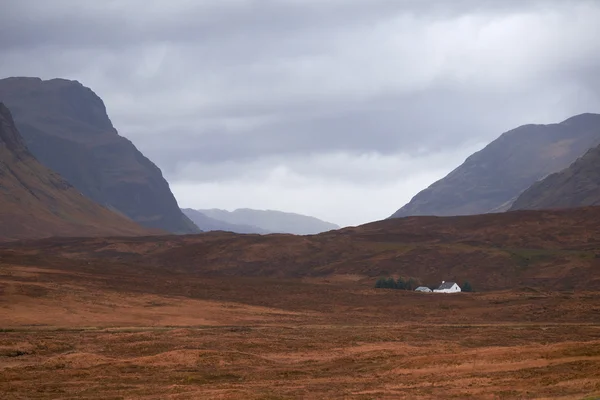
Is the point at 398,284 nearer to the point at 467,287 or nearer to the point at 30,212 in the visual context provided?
the point at 467,287

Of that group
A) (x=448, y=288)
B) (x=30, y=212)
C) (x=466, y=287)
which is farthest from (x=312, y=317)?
(x=30, y=212)

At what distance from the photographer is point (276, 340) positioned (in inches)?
1880

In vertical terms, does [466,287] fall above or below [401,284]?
below

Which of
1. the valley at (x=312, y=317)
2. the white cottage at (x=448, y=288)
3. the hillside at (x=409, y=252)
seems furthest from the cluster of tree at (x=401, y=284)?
the hillside at (x=409, y=252)

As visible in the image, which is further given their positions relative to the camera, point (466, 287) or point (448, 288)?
point (466, 287)

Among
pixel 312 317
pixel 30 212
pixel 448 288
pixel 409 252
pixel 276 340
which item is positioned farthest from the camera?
pixel 30 212

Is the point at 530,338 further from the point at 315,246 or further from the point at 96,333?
the point at 315,246

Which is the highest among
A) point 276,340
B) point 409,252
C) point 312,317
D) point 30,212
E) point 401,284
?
point 30,212

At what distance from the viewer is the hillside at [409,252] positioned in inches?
3797

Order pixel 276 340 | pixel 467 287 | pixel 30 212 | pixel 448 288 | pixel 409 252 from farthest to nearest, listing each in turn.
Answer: pixel 30 212
pixel 409 252
pixel 467 287
pixel 448 288
pixel 276 340

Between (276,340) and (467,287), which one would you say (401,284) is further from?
(276,340)

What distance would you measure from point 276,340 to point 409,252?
6254cm

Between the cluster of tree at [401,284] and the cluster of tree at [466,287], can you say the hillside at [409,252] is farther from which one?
the cluster of tree at [401,284]

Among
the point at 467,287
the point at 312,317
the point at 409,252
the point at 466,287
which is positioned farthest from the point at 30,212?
the point at 312,317
